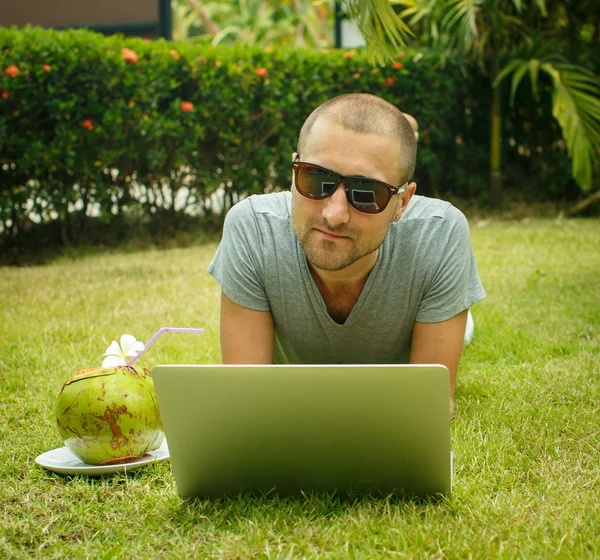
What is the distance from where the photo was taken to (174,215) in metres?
8.40

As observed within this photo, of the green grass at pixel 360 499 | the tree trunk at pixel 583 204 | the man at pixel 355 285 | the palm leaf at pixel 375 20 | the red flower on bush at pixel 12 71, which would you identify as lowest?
the tree trunk at pixel 583 204

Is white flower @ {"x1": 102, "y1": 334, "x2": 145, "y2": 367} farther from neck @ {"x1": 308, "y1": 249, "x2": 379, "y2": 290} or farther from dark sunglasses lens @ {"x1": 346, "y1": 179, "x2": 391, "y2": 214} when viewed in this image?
dark sunglasses lens @ {"x1": 346, "y1": 179, "x2": 391, "y2": 214}

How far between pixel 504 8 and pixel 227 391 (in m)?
8.26

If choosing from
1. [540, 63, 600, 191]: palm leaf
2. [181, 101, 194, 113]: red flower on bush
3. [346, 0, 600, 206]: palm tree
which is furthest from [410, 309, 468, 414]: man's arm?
[181, 101, 194, 113]: red flower on bush

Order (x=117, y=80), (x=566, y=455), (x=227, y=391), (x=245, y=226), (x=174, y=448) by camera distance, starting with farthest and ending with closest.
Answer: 1. (x=117, y=80)
2. (x=245, y=226)
3. (x=566, y=455)
4. (x=174, y=448)
5. (x=227, y=391)

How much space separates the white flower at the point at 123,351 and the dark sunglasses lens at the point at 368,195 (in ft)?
2.94

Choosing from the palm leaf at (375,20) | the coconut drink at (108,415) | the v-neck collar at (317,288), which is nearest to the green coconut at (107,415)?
the coconut drink at (108,415)

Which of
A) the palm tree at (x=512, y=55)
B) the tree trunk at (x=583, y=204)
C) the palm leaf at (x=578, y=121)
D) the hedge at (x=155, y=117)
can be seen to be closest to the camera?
the hedge at (x=155, y=117)

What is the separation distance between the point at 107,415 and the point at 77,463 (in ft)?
0.85

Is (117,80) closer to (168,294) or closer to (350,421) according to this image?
(168,294)

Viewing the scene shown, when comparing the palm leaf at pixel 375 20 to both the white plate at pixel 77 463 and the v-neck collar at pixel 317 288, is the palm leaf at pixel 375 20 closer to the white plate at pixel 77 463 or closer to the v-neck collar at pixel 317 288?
the v-neck collar at pixel 317 288

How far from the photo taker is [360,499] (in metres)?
2.26

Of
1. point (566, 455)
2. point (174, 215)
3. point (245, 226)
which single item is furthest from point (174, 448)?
point (174, 215)

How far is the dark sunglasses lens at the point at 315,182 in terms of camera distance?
238 cm
